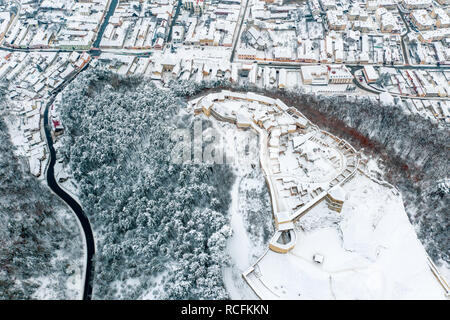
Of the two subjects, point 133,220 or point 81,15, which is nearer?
point 133,220

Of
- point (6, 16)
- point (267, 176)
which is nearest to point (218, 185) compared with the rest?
point (267, 176)

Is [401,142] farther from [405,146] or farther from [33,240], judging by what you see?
[33,240]

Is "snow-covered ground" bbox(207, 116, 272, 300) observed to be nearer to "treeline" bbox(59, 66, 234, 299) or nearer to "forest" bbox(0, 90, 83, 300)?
"treeline" bbox(59, 66, 234, 299)

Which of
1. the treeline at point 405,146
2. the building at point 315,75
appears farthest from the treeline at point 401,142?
the building at point 315,75

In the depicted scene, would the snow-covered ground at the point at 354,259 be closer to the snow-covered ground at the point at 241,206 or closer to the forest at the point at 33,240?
the snow-covered ground at the point at 241,206

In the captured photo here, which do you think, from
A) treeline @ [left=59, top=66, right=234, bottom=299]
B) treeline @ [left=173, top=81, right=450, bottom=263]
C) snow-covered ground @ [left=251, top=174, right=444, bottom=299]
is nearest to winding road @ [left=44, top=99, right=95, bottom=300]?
treeline @ [left=59, top=66, right=234, bottom=299]

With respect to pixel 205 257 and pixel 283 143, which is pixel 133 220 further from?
pixel 283 143

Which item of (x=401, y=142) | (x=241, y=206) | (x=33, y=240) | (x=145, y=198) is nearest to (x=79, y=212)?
(x=33, y=240)
